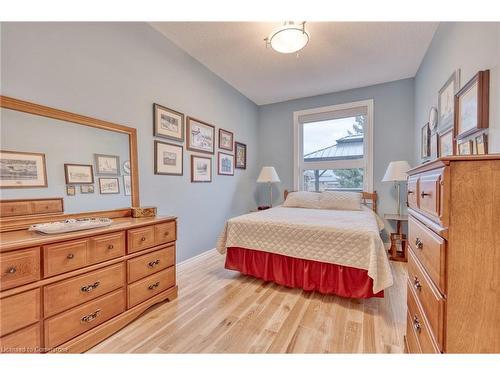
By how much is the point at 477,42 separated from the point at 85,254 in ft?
9.58

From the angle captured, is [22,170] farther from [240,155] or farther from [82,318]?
[240,155]

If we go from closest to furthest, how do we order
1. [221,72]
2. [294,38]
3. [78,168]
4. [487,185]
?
[487,185], [78,168], [294,38], [221,72]

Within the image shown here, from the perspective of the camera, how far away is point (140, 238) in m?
1.72

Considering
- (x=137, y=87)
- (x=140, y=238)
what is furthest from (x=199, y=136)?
(x=140, y=238)

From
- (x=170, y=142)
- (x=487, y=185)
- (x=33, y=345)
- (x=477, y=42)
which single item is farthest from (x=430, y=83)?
(x=33, y=345)

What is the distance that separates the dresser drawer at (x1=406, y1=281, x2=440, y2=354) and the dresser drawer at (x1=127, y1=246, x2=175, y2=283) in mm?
1788

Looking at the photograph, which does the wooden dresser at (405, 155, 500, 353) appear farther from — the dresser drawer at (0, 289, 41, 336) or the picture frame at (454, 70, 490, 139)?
the dresser drawer at (0, 289, 41, 336)

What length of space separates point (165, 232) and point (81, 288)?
700 millimetres

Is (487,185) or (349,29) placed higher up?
(349,29)

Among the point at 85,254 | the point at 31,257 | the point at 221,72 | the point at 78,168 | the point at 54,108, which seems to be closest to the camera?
the point at 31,257

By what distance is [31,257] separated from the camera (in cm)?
Answer: 116

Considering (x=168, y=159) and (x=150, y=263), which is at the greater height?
(x=168, y=159)

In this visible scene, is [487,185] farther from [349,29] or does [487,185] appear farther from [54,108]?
[54,108]

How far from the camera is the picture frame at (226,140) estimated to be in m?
3.48
